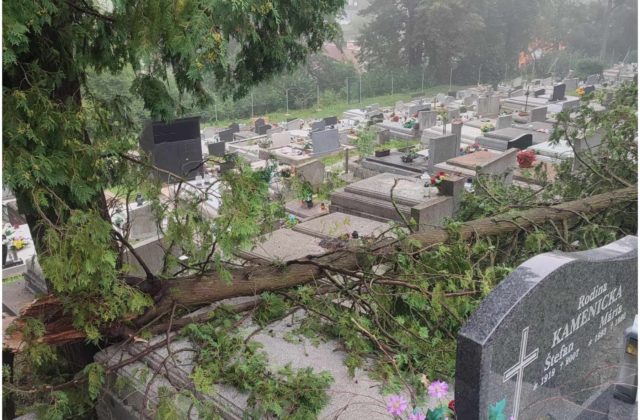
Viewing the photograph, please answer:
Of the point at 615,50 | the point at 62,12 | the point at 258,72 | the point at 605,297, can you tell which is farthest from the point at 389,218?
the point at 615,50

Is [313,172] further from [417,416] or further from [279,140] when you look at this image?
[417,416]

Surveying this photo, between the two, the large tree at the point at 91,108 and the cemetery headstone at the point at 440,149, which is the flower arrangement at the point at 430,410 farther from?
the cemetery headstone at the point at 440,149

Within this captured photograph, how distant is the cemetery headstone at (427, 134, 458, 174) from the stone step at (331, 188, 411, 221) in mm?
3144

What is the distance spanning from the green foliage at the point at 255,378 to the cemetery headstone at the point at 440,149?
8.80 meters

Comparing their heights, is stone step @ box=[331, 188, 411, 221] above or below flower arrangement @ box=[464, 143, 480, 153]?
above

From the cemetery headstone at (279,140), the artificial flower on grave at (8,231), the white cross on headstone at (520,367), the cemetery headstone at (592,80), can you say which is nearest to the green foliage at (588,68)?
the cemetery headstone at (592,80)

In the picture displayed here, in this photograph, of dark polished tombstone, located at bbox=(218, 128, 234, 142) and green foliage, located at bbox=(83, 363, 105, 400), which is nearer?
green foliage, located at bbox=(83, 363, 105, 400)

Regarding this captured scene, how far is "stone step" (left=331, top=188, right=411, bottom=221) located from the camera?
8.48m

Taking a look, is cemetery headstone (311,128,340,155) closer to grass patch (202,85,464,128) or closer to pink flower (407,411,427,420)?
grass patch (202,85,464,128)

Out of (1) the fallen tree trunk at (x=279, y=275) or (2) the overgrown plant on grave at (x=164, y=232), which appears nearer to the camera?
(2) the overgrown plant on grave at (x=164, y=232)

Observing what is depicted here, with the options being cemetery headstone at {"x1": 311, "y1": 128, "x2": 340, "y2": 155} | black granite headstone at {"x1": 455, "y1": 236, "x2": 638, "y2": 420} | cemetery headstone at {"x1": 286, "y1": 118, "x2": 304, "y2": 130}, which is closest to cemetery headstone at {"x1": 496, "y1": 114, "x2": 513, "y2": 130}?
cemetery headstone at {"x1": 311, "y1": 128, "x2": 340, "y2": 155}

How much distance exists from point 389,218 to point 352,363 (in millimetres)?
5417

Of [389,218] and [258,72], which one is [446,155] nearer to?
[389,218]

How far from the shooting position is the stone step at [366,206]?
334 inches
